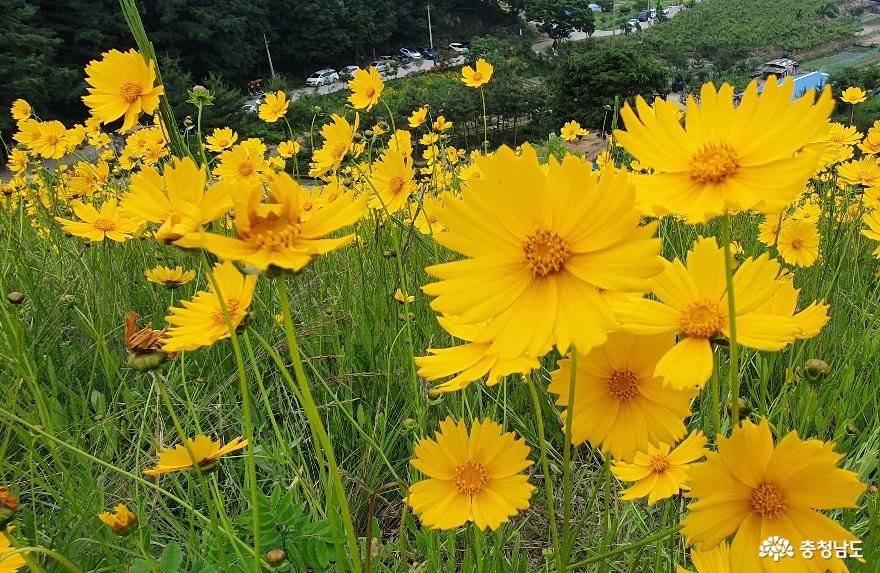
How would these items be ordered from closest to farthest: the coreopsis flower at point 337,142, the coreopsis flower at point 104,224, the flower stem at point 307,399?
the flower stem at point 307,399 → the coreopsis flower at point 104,224 → the coreopsis flower at point 337,142

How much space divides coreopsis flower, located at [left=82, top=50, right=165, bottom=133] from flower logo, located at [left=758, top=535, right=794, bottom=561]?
2.55 feet

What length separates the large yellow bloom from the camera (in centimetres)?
37

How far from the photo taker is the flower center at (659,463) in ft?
2.10

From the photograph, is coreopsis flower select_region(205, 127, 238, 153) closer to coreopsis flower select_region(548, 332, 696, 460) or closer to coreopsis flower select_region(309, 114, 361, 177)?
coreopsis flower select_region(309, 114, 361, 177)

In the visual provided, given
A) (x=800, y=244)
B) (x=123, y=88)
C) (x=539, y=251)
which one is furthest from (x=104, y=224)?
(x=800, y=244)

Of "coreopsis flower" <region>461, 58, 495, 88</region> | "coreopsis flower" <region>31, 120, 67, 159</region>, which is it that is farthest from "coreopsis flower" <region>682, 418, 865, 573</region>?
"coreopsis flower" <region>31, 120, 67, 159</region>

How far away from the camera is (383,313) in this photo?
1.54m

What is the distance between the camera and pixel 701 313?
17.8 inches

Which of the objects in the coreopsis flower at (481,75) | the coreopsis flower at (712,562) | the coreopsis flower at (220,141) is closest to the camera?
the coreopsis flower at (712,562)

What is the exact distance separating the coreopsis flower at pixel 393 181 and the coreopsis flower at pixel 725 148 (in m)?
0.94

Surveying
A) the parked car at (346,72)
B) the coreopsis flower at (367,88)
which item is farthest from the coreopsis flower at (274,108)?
the parked car at (346,72)

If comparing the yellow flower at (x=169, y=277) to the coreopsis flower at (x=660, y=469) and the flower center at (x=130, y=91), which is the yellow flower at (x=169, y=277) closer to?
the flower center at (x=130, y=91)

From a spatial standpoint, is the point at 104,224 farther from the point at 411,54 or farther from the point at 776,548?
the point at 411,54

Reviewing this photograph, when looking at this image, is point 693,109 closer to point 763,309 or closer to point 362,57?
point 763,309
